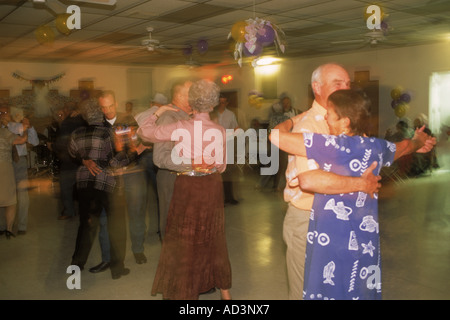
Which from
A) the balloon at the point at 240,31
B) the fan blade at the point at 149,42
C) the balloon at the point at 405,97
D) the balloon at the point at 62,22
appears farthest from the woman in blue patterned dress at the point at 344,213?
the balloon at the point at 405,97

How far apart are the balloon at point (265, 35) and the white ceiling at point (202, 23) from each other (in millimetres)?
619

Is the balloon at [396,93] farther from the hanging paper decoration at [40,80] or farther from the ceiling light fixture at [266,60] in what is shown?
the hanging paper decoration at [40,80]

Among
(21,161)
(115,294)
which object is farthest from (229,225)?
(21,161)

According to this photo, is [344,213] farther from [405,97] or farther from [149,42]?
[405,97]

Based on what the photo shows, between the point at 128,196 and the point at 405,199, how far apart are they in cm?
461

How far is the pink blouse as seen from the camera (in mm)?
2664

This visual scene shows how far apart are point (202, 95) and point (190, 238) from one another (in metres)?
0.94

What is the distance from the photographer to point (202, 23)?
692 cm

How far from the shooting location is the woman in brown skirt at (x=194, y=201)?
2.68 m

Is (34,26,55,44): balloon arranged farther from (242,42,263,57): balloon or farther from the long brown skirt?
the long brown skirt

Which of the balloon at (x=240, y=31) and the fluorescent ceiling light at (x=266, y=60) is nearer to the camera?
the balloon at (x=240, y=31)

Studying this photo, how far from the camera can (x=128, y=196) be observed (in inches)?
145

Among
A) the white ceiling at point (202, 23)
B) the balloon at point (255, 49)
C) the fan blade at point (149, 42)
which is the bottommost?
the balloon at point (255, 49)
